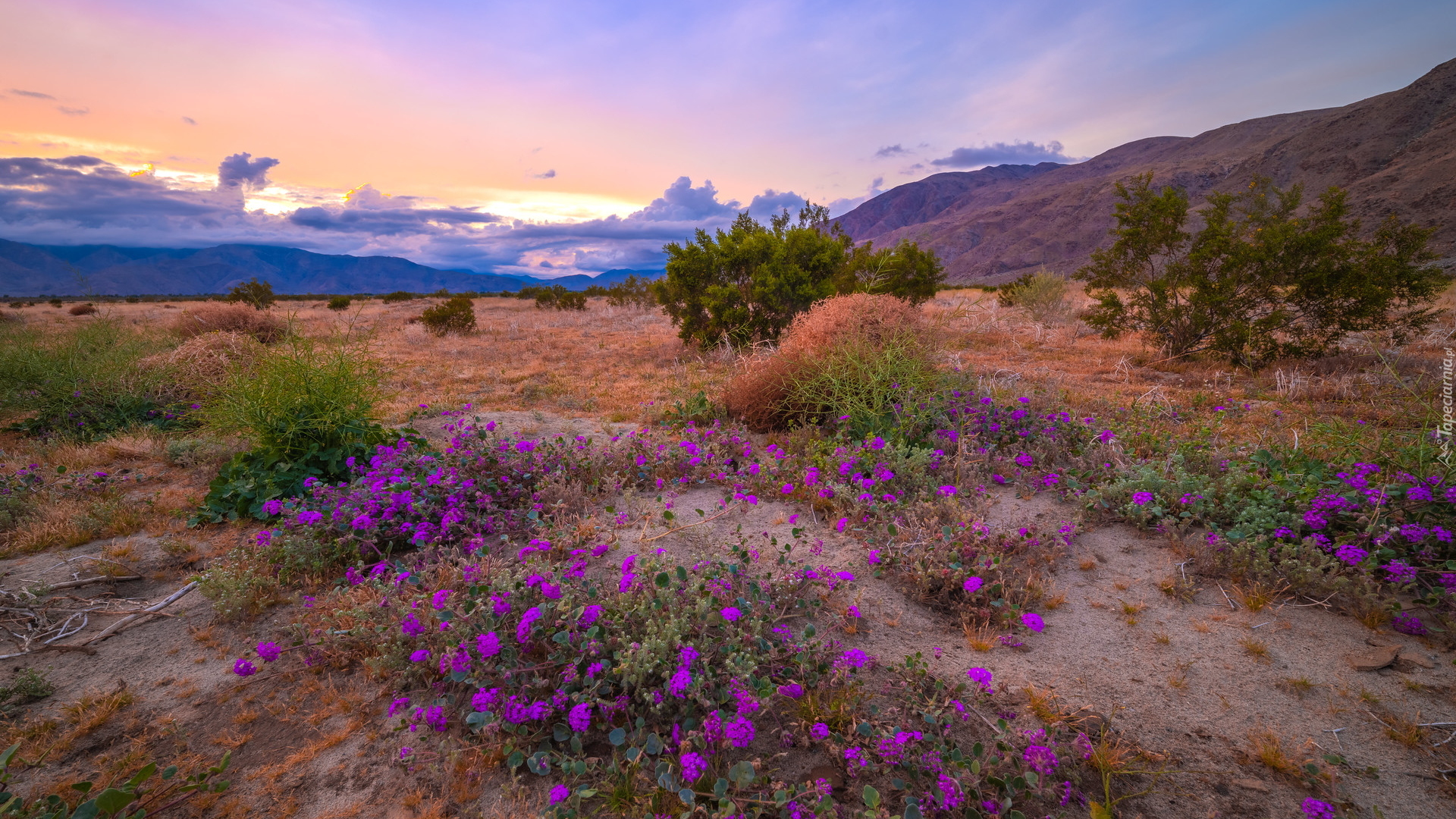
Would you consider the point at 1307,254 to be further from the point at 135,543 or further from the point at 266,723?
the point at 135,543

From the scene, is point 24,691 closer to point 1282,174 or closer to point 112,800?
point 112,800

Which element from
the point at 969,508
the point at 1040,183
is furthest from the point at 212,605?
the point at 1040,183

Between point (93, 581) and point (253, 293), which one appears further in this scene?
point (253, 293)

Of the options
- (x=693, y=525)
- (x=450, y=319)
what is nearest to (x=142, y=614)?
(x=693, y=525)

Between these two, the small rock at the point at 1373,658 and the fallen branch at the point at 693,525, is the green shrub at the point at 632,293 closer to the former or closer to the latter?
the fallen branch at the point at 693,525

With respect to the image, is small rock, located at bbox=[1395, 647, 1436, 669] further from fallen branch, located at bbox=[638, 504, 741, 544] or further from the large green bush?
the large green bush

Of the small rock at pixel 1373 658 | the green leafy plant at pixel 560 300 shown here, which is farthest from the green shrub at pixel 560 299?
the small rock at pixel 1373 658

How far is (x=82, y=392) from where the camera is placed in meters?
6.52

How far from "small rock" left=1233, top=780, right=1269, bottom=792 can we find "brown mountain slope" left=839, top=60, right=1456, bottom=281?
31.6 meters

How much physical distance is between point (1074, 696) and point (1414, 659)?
1.58 m

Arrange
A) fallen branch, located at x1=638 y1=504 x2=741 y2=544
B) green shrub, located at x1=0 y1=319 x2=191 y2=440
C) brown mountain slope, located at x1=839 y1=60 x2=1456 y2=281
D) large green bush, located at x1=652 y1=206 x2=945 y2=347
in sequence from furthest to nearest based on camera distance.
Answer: brown mountain slope, located at x1=839 y1=60 x2=1456 y2=281 → large green bush, located at x1=652 y1=206 x2=945 y2=347 → green shrub, located at x1=0 y1=319 x2=191 y2=440 → fallen branch, located at x1=638 y1=504 x2=741 y2=544

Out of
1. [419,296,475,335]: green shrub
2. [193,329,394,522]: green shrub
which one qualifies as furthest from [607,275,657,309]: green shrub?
[193,329,394,522]: green shrub

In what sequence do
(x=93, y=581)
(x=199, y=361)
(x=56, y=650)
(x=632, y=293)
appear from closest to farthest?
(x=56, y=650), (x=93, y=581), (x=199, y=361), (x=632, y=293)

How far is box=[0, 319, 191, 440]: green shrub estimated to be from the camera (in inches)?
245
